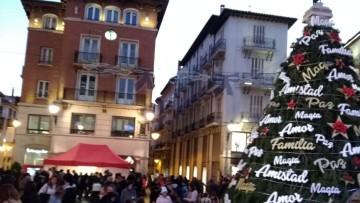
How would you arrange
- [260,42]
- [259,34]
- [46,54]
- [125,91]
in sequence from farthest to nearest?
[259,34], [260,42], [46,54], [125,91]

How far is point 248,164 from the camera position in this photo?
11062 mm

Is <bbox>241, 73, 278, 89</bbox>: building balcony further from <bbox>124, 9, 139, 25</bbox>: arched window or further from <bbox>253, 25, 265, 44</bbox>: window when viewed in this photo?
<bbox>124, 9, 139, 25</bbox>: arched window

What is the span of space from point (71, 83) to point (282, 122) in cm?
2622

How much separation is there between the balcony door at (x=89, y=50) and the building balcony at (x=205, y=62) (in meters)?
12.6

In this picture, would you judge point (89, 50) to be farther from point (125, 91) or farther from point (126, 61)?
point (125, 91)

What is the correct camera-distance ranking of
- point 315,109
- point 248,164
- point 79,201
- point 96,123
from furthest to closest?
point 96,123 < point 79,201 < point 248,164 < point 315,109

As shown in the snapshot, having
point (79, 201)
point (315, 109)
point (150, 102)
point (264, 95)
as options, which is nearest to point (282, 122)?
point (315, 109)

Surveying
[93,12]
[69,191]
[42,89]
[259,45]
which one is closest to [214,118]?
[259,45]

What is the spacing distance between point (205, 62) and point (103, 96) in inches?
565

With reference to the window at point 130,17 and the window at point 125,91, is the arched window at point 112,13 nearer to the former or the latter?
the window at point 130,17

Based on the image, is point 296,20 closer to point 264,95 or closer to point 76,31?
point 264,95

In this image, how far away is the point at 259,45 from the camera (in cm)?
4028

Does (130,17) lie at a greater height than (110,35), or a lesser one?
greater

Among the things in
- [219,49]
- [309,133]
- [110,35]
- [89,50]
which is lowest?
[309,133]
